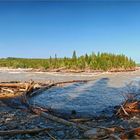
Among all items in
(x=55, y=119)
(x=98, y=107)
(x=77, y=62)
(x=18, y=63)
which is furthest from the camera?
(x=18, y=63)

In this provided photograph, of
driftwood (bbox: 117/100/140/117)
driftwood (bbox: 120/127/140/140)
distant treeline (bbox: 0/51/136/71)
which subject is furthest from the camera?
distant treeline (bbox: 0/51/136/71)

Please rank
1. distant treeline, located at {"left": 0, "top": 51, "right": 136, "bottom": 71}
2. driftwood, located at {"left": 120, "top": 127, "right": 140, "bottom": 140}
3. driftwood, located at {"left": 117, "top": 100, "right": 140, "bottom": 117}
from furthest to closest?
distant treeline, located at {"left": 0, "top": 51, "right": 136, "bottom": 71}
driftwood, located at {"left": 117, "top": 100, "right": 140, "bottom": 117}
driftwood, located at {"left": 120, "top": 127, "right": 140, "bottom": 140}

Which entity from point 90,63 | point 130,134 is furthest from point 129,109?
point 90,63

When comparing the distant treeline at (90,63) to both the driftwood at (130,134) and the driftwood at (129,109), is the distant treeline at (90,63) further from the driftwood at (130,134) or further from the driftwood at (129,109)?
the driftwood at (130,134)

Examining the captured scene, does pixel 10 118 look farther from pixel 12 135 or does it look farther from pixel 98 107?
pixel 98 107

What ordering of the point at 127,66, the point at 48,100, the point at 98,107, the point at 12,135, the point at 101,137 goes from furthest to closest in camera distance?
the point at 127,66
the point at 48,100
the point at 98,107
the point at 12,135
the point at 101,137

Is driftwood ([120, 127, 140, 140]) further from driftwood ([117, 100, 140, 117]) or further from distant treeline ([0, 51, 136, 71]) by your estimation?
distant treeline ([0, 51, 136, 71])

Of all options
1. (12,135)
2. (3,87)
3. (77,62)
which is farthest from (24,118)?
(77,62)

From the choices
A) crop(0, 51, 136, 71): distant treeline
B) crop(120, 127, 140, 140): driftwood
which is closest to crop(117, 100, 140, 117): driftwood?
crop(120, 127, 140, 140): driftwood

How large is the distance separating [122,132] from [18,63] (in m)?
136

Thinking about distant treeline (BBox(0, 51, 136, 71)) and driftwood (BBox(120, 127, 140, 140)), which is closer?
driftwood (BBox(120, 127, 140, 140))

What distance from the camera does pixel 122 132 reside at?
11.5m

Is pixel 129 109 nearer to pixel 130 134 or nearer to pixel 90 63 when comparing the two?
pixel 130 134

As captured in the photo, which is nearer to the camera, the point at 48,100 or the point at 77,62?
the point at 48,100
